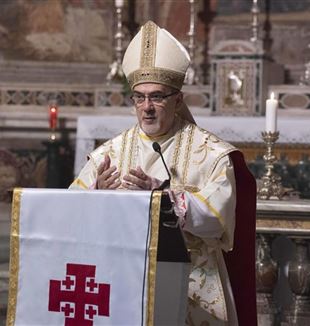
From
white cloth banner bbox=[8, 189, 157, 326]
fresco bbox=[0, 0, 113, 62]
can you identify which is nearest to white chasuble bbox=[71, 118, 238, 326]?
white cloth banner bbox=[8, 189, 157, 326]

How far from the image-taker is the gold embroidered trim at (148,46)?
4.29 metres

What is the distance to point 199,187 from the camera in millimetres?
4250

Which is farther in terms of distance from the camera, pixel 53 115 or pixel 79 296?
pixel 53 115

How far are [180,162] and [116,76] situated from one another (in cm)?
692

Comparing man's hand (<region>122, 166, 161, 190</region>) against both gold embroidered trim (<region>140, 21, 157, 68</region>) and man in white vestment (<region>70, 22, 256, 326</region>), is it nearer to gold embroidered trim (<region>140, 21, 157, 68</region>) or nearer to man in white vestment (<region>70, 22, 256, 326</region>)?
man in white vestment (<region>70, 22, 256, 326</region>)

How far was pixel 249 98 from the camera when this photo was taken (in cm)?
1023

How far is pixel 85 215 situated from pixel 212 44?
330 inches

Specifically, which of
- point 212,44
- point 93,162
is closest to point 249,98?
point 212,44

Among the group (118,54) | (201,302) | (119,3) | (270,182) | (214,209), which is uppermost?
(119,3)

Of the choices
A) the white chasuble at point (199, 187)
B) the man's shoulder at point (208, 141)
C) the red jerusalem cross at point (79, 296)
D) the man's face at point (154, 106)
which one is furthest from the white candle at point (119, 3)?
the red jerusalem cross at point (79, 296)

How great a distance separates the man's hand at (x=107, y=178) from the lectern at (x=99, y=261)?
25cm

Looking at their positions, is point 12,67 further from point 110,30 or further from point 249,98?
point 249,98

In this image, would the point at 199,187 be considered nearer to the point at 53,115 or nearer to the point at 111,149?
the point at 111,149

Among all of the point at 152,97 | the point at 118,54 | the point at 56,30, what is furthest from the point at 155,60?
the point at 56,30
